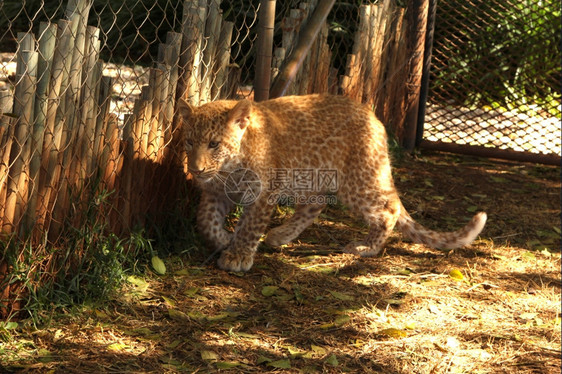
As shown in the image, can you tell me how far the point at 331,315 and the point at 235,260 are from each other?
83 centimetres

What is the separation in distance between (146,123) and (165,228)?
781mm

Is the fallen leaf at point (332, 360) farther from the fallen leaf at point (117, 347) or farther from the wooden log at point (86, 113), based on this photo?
the wooden log at point (86, 113)

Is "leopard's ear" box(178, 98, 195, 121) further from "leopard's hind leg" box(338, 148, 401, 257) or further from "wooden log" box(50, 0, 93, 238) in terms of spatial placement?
"leopard's hind leg" box(338, 148, 401, 257)

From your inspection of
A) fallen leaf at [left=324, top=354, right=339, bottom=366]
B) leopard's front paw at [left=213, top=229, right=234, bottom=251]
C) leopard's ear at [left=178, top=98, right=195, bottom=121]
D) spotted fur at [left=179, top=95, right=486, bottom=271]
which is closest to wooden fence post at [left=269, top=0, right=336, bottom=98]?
spotted fur at [left=179, top=95, right=486, bottom=271]

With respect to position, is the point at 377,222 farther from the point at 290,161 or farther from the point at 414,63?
the point at 414,63

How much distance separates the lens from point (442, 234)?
5.87 meters

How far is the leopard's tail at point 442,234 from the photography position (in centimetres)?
567

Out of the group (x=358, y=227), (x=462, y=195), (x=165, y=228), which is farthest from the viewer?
(x=462, y=195)

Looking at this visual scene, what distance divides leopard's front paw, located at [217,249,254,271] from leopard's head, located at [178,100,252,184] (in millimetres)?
546

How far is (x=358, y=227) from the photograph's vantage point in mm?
6520

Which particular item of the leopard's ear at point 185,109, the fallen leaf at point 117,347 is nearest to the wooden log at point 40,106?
the fallen leaf at point 117,347

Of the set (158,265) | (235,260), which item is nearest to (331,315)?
(235,260)

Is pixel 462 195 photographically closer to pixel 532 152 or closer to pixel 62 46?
pixel 532 152

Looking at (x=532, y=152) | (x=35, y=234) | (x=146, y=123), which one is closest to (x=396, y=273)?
(x=146, y=123)
